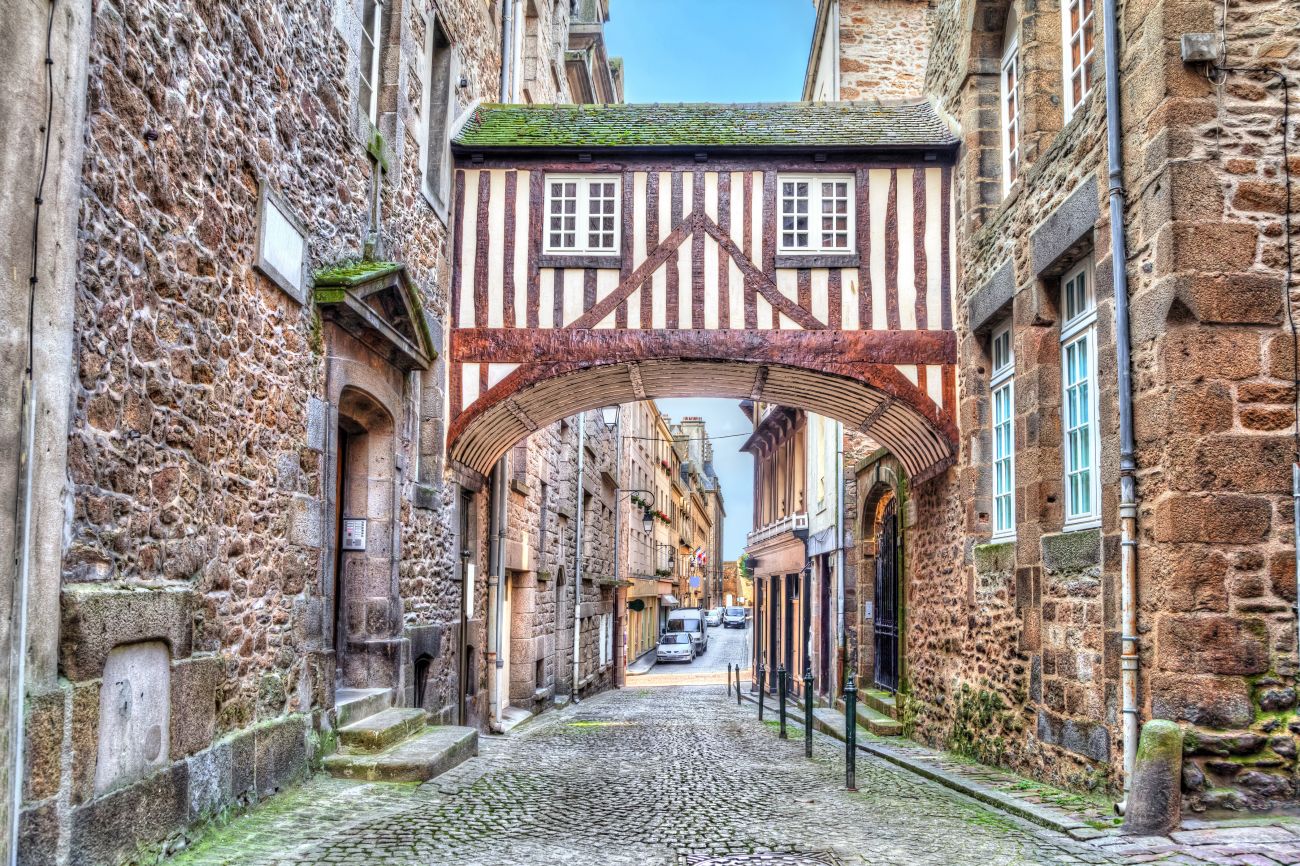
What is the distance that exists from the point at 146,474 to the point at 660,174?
260 inches

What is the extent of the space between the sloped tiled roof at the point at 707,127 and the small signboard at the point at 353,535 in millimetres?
3795

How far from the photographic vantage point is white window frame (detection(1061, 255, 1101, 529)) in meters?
7.08

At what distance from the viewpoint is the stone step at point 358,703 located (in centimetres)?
772

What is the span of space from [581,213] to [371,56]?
2527mm

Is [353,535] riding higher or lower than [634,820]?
higher

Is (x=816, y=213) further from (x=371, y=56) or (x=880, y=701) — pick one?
(x=880, y=701)

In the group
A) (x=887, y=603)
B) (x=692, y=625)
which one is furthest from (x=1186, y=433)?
(x=692, y=625)

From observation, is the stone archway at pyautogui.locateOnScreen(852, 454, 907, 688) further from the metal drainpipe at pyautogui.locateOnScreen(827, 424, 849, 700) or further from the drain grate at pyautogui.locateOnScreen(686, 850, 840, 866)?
the drain grate at pyautogui.locateOnScreen(686, 850, 840, 866)

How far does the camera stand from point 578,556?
19422mm

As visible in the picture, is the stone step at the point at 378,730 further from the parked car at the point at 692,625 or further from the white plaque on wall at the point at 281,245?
the parked car at the point at 692,625

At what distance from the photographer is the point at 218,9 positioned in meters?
5.84

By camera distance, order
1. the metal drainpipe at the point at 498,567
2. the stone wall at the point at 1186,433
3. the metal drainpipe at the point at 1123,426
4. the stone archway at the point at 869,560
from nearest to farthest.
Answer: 1. the stone wall at the point at 1186,433
2. the metal drainpipe at the point at 1123,426
3. the metal drainpipe at the point at 498,567
4. the stone archway at the point at 869,560

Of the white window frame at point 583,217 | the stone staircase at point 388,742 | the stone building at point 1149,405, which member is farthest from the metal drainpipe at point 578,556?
the stone building at point 1149,405

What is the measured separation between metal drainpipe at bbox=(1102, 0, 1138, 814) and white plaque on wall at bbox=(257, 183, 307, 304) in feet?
14.9
